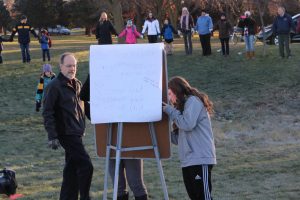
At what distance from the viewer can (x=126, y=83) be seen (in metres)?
5.93

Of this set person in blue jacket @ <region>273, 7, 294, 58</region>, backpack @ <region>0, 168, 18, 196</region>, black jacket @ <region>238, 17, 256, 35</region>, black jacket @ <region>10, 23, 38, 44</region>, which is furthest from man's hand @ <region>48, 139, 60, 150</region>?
black jacket @ <region>10, 23, 38, 44</region>

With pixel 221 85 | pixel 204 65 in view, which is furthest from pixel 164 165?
pixel 204 65

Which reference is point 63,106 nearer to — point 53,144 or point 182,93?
point 53,144

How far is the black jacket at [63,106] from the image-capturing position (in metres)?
6.63

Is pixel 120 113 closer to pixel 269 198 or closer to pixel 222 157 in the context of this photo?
pixel 269 198

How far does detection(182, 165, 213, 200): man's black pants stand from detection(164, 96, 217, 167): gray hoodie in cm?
7

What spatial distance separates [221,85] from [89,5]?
161 feet

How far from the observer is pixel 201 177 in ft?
19.5

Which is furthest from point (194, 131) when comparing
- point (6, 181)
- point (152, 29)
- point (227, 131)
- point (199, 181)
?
point (152, 29)

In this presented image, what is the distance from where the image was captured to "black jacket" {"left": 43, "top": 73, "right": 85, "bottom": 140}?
663 centimetres

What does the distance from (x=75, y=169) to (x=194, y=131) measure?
184 centimetres

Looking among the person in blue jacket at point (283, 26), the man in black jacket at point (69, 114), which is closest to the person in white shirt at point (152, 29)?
the person in blue jacket at point (283, 26)

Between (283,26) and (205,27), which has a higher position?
(205,27)

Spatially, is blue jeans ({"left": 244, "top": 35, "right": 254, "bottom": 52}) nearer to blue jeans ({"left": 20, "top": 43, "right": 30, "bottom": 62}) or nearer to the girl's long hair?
blue jeans ({"left": 20, "top": 43, "right": 30, "bottom": 62})
